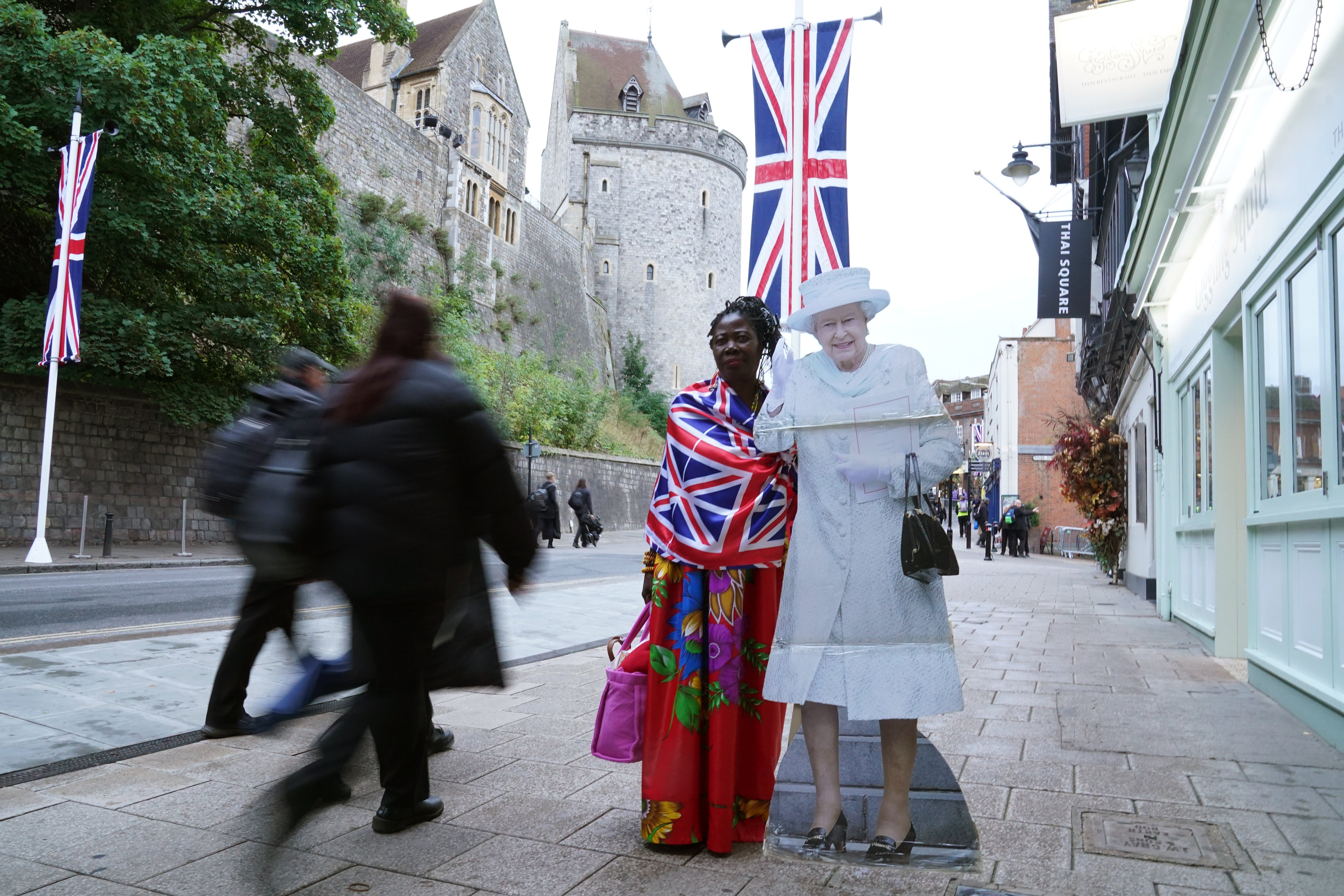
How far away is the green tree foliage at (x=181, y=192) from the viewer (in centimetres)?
1574

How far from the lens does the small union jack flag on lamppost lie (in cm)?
1442

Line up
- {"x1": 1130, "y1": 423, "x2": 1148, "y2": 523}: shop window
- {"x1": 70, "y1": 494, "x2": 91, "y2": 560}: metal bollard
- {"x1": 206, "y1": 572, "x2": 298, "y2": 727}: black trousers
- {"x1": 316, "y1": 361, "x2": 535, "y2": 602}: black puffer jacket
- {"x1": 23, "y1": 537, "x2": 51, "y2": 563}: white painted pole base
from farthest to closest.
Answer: {"x1": 70, "y1": 494, "x2": 91, "y2": 560}: metal bollard
{"x1": 1130, "y1": 423, "x2": 1148, "y2": 523}: shop window
{"x1": 23, "y1": 537, "x2": 51, "y2": 563}: white painted pole base
{"x1": 206, "y1": 572, "x2": 298, "y2": 727}: black trousers
{"x1": 316, "y1": 361, "x2": 535, "y2": 602}: black puffer jacket

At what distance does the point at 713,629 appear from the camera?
310cm

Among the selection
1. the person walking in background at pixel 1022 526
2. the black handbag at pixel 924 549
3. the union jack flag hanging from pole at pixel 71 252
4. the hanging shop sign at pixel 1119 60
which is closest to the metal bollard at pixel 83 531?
the union jack flag hanging from pole at pixel 71 252

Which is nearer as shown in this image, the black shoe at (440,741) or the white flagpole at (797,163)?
the black shoe at (440,741)

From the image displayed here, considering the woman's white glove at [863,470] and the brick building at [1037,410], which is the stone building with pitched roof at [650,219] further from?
the woman's white glove at [863,470]

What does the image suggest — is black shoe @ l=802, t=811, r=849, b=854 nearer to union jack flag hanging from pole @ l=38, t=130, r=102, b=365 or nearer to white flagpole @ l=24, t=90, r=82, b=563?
white flagpole @ l=24, t=90, r=82, b=563

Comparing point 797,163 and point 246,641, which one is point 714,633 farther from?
point 797,163

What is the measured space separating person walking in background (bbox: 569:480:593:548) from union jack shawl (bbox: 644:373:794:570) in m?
21.1

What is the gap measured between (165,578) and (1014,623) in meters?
10.1

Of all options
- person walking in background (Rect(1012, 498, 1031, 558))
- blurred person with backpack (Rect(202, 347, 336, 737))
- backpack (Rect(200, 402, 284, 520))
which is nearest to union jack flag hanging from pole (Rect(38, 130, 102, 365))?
blurred person with backpack (Rect(202, 347, 336, 737))

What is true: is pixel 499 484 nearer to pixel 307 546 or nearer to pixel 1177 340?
pixel 307 546

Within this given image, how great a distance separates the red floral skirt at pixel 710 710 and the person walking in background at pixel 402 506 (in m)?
0.66

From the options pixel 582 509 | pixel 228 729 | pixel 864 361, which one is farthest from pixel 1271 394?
pixel 582 509
